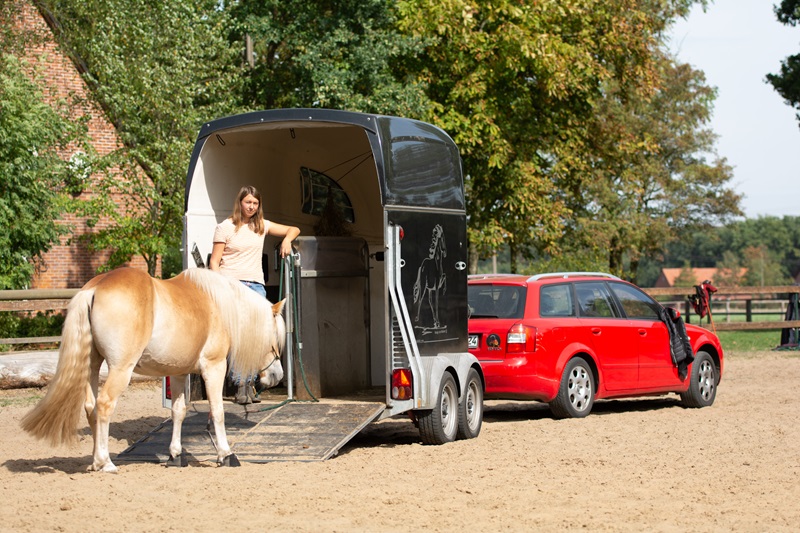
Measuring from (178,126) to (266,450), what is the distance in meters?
12.4

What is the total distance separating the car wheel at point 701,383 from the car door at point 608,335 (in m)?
1.01

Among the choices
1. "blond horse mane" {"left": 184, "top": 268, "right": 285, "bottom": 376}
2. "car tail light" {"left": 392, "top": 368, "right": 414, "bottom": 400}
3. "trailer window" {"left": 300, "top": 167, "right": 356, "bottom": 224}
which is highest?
"trailer window" {"left": 300, "top": 167, "right": 356, "bottom": 224}

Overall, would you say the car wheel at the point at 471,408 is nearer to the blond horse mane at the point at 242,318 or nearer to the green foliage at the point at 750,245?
the blond horse mane at the point at 242,318

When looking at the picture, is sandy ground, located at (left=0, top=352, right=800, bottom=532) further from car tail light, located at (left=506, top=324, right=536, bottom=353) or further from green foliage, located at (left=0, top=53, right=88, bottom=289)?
green foliage, located at (left=0, top=53, right=88, bottom=289)

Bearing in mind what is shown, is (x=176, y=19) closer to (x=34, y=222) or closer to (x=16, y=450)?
(x=34, y=222)

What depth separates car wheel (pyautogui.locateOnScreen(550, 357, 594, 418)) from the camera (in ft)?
36.2

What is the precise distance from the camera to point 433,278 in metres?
9.60

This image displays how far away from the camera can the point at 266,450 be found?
8516mm

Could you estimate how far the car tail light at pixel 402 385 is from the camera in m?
8.91

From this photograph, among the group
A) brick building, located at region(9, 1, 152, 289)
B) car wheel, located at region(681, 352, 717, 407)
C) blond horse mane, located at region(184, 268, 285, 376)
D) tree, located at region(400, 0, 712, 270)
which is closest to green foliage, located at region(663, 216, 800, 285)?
tree, located at region(400, 0, 712, 270)

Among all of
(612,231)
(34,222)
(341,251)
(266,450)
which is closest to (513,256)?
(612,231)

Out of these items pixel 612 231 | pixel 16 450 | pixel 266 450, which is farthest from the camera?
pixel 612 231

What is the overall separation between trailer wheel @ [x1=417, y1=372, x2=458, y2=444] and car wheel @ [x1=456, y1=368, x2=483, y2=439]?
66mm

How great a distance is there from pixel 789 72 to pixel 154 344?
28212 mm
